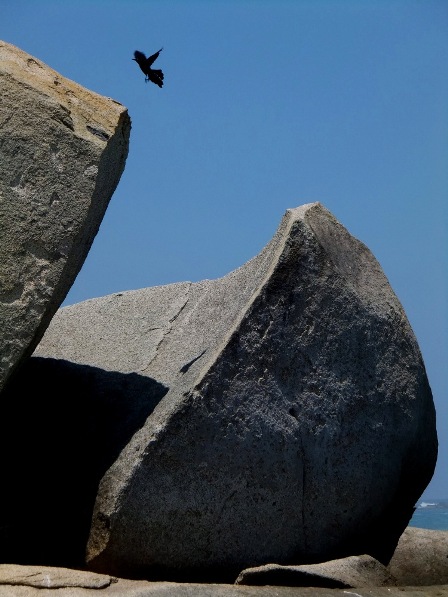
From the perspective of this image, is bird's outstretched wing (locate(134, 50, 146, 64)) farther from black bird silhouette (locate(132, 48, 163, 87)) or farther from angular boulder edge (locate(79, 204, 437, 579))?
angular boulder edge (locate(79, 204, 437, 579))

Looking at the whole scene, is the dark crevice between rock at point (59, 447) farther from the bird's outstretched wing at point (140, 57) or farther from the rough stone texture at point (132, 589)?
the bird's outstretched wing at point (140, 57)

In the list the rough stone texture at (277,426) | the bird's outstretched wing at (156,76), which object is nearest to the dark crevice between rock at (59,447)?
the rough stone texture at (277,426)

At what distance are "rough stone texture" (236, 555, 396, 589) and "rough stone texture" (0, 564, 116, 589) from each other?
590mm

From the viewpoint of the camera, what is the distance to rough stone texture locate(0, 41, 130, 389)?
3.76 meters

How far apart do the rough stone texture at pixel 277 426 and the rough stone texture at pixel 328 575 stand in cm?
22

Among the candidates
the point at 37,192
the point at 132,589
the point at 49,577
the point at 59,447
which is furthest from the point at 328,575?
the point at 37,192

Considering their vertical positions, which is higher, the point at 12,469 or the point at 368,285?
the point at 368,285

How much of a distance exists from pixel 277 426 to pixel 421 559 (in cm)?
114

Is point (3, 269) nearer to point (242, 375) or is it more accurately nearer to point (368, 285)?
point (242, 375)

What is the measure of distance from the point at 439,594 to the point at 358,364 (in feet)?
3.55

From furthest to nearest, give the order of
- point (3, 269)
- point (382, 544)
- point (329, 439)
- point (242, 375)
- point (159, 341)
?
point (159, 341) < point (382, 544) < point (329, 439) < point (242, 375) < point (3, 269)

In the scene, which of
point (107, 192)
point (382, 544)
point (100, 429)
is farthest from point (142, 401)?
point (382, 544)

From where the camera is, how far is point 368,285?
471cm

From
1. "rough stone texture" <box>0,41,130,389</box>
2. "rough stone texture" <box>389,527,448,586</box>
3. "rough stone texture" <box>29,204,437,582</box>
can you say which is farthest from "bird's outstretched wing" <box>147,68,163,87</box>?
"rough stone texture" <box>389,527,448,586</box>
